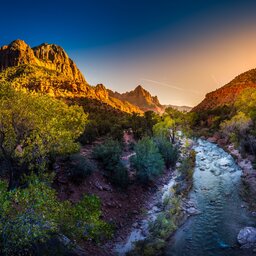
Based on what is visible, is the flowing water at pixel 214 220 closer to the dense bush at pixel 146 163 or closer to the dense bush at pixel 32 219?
the dense bush at pixel 146 163

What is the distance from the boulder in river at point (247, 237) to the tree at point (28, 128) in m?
14.0

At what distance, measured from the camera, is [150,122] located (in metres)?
58.7

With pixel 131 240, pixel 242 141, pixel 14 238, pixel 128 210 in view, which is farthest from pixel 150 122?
pixel 14 238

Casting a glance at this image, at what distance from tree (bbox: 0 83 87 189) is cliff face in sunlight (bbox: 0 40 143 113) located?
1963 inches

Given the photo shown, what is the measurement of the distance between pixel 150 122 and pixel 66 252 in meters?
47.5

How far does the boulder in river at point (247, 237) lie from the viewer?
53.5 feet

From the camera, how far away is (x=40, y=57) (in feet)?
527

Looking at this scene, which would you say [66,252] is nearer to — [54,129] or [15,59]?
[54,129]

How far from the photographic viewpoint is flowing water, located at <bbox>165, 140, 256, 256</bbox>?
16.6 meters

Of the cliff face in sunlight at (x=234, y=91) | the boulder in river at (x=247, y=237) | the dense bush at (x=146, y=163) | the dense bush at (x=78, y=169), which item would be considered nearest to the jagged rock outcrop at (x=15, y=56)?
the cliff face in sunlight at (x=234, y=91)

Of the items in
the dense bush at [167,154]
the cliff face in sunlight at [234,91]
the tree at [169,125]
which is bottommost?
the dense bush at [167,154]

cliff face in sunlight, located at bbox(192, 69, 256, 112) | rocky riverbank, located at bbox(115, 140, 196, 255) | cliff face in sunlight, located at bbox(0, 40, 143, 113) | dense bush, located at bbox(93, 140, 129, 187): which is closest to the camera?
rocky riverbank, located at bbox(115, 140, 196, 255)

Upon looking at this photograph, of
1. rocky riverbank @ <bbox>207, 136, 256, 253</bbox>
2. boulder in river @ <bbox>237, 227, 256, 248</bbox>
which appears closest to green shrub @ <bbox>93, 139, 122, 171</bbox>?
boulder in river @ <bbox>237, 227, 256, 248</bbox>

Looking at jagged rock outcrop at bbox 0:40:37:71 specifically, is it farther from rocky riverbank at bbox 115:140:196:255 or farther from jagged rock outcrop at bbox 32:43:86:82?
rocky riverbank at bbox 115:140:196:255
